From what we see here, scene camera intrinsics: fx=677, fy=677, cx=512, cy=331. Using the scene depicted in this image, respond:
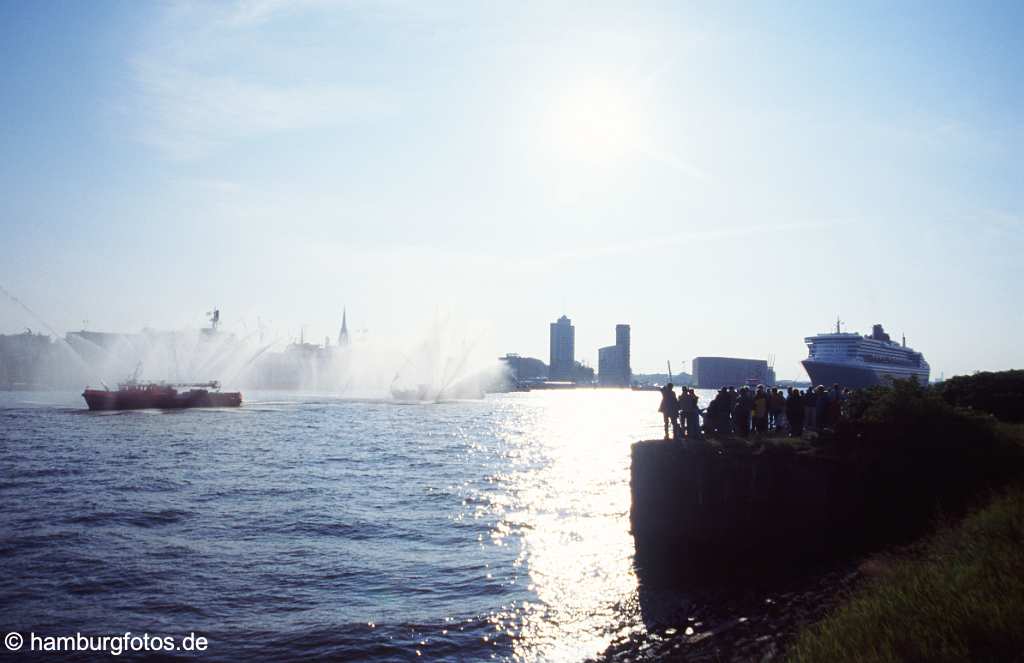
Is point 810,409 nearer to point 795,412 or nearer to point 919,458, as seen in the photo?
point 795,412

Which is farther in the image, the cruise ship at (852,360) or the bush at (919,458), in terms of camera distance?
the cruise ship at (852,360)

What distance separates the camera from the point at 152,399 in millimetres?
85250

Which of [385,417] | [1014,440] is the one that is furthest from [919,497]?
[385,417]

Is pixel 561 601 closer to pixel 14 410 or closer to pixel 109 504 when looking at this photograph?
pixel 109 504

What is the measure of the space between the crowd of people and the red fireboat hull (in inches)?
2968

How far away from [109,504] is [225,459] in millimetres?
14393

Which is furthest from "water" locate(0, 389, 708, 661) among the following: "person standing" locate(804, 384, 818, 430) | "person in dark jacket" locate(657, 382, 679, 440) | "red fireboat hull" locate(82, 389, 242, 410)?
"red fireboat hull" locate(82, 389, 242, 410)

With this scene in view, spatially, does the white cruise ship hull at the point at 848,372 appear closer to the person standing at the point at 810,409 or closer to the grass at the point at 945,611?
the person standing at the point at 810,409

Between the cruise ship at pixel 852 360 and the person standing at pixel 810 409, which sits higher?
the cruise ship at pixel 852 360

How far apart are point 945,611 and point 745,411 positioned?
16260mm

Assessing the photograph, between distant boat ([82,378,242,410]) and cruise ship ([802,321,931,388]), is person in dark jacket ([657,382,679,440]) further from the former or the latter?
cruise ship ([802,321,931,388])

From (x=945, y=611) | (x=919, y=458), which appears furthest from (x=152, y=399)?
(x=945, y=611)

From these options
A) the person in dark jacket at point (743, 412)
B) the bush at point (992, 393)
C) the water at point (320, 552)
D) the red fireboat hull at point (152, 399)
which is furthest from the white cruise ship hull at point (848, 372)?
the red fireboat hull at point (152, 399)

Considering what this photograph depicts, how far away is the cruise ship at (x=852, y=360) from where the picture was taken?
101875 mm
